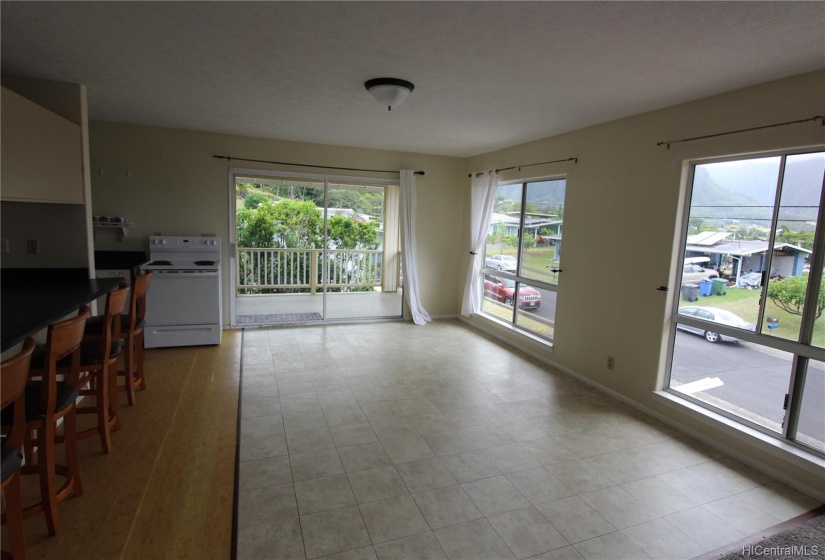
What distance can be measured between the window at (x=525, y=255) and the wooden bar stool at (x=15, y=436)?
4.28 metres

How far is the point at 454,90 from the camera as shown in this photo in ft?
10.1

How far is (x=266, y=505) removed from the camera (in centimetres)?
221

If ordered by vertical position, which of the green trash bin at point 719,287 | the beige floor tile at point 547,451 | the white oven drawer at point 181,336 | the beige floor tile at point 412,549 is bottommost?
the beige floor tile at point 412,549

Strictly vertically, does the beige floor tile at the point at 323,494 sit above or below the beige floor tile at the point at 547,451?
below

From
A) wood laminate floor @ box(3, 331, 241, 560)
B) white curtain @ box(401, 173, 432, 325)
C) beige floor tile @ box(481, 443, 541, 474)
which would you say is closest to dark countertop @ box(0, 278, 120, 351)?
wood laminate floor @ box(3, 331, 241, 560)

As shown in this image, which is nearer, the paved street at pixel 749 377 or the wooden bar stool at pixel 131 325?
the paved street at pixel 749 377

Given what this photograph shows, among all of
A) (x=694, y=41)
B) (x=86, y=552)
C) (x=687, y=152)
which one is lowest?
(x=86, y=552)

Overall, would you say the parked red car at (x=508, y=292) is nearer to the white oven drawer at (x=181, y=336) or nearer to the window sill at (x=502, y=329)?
the window sill at (x=502, y=329)

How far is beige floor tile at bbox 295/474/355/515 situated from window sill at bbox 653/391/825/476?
2516mm

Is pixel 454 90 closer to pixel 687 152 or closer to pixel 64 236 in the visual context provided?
pixel 687 152

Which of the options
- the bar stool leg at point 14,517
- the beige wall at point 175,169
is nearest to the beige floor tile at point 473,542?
the bar stool leg at point 14,517

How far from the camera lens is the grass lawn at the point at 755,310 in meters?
2.54

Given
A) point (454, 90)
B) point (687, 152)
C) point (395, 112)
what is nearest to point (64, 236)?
point (395, 112)

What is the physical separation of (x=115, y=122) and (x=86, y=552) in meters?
4.47
